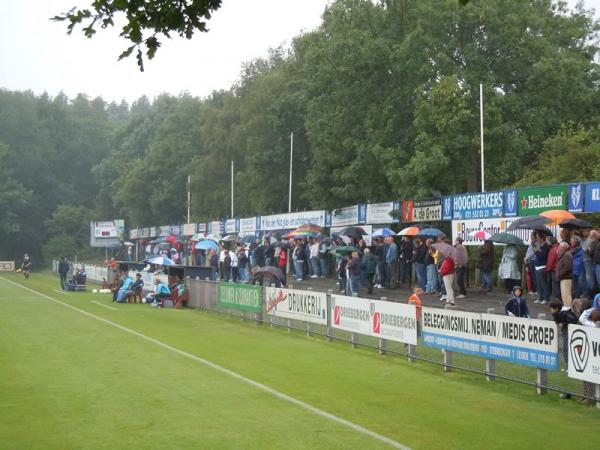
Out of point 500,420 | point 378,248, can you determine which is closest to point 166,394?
point 500,420

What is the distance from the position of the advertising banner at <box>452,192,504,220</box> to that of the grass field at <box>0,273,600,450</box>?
800 cm

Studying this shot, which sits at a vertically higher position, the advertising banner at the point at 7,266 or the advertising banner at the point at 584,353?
the advertising banner at the point at 7,266

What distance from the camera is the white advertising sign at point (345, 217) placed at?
136 ft

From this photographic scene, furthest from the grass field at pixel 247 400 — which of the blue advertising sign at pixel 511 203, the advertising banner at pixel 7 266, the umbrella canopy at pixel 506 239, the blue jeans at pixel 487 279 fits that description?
the advertising banner at pixel 7 266

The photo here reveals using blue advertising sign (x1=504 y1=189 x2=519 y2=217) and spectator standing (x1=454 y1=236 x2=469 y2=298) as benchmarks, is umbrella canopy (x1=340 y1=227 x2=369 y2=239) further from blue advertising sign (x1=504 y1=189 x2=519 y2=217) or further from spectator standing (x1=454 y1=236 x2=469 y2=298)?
blue advertising sign (x1=504 y1=189 x2=519 y2=217)

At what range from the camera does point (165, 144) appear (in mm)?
103312

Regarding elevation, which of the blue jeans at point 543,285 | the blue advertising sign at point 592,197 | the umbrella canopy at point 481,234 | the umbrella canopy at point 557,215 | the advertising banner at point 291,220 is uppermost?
the advertising banner at point 291,220

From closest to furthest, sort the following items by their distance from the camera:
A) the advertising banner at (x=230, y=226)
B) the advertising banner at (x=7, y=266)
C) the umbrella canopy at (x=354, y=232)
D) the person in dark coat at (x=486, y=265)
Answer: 1. the person in dark coat at (x=486, y=265)
2. the umbrella canopy at (x=354, y=232)
3. the advertising banner at (x=230, y=226)
4. the advertising banner at (x=7, y=266)

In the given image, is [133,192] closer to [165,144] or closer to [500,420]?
Answer: [165,144]

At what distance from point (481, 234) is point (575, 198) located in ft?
15.0

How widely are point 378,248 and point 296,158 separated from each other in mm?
30113

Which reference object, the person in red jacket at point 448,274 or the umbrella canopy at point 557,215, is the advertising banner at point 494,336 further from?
the person in red jacket at point 448,274

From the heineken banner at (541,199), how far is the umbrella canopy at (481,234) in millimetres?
1631

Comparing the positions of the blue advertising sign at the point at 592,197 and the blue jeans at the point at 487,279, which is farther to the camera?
the blue jeans at the point at 487,279
